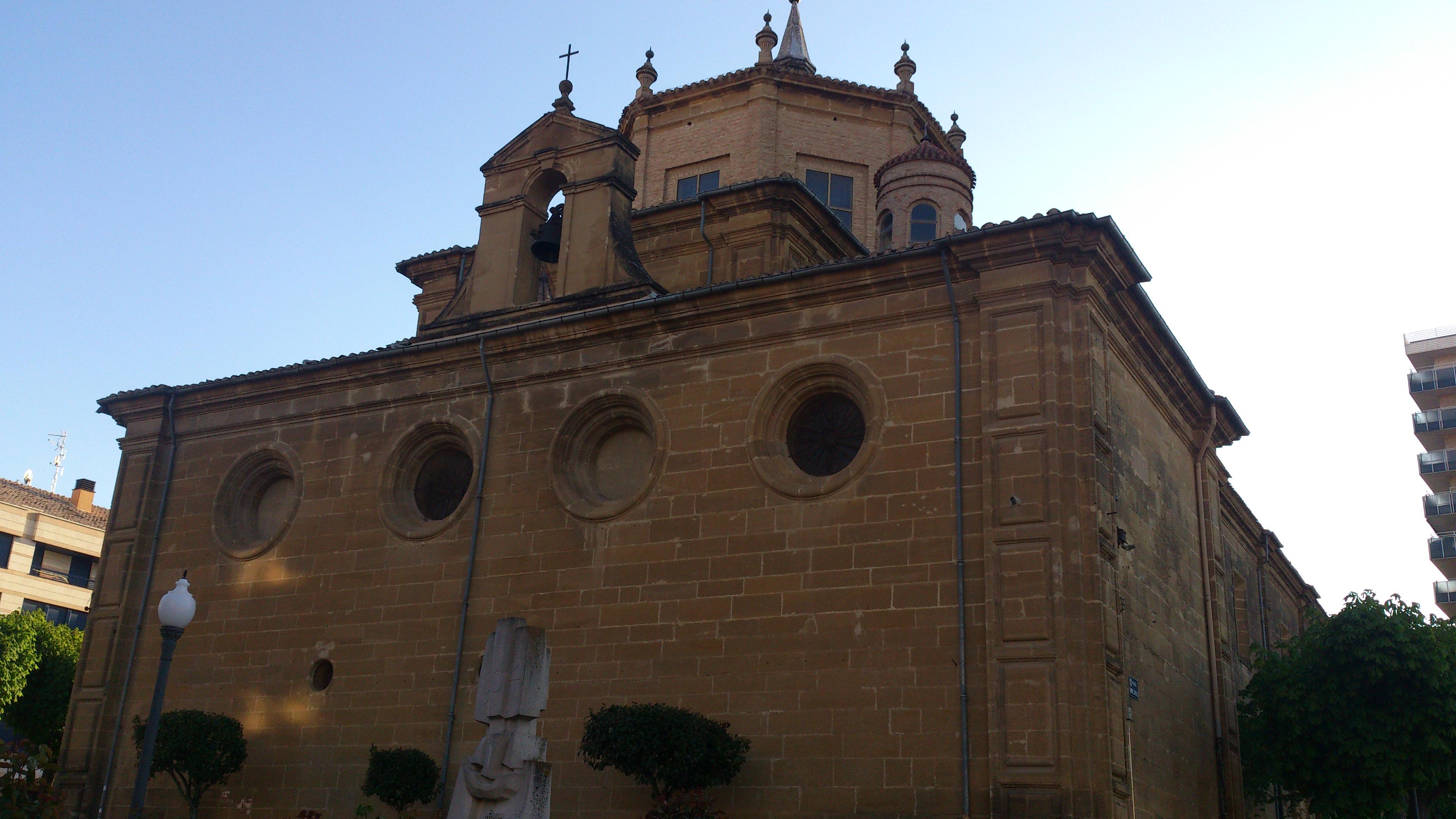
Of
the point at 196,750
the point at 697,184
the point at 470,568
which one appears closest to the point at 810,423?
the point at 470,568

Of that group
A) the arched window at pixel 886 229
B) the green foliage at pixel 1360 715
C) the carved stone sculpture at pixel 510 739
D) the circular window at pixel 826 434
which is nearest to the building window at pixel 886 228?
the arched window at pixel 886 229

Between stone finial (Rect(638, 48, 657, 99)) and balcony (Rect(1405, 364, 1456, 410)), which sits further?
balcony (Rect(1405, 364, 1456, 410))

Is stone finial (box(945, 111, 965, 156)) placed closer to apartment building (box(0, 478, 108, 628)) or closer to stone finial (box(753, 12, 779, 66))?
stone finial (box(753, 12, 779, 66))

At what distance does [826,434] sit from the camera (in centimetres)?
1573

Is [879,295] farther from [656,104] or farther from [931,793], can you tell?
[656,104]

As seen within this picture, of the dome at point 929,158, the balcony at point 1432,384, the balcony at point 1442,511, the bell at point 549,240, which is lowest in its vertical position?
the bell at point 549,240

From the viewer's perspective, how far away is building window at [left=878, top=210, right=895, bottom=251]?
24.8 metres

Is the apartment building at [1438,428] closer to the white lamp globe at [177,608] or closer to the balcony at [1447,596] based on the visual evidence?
the balcony at [1447,596]

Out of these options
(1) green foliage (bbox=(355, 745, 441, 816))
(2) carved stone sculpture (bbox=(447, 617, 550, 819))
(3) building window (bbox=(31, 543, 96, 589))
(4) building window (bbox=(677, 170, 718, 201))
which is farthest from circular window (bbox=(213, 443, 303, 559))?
(3) building window (bbox=(31, 543, 96, 589))

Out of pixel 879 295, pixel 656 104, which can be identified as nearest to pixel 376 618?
pixel 879 295

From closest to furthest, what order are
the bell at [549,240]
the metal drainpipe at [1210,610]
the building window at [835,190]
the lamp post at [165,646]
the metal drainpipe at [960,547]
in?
the lamp post at [165,646]
the metal drainpipe at [960,547]
the metal drainpipe at [1210,610]
the bell at [549,240]
the building window at [835,190]

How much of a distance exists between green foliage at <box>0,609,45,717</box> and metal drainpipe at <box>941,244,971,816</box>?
24.4m

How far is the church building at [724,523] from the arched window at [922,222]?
208cm

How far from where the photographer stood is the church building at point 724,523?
44.5 feet
